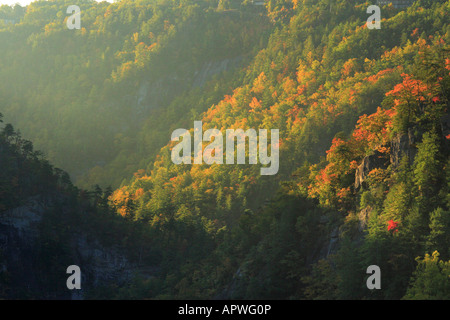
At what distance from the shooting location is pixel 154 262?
8756 centimetres

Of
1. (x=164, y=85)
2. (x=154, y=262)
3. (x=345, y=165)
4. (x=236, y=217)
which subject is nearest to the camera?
(x=345, y=165)

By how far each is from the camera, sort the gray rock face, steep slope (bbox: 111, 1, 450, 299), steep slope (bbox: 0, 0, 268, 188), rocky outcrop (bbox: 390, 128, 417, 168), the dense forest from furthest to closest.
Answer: steep slope (bbox: 0, 0, 268, 188) → the gray rock face → rocky outcrop (bbox: 390, 128, 417, 168) → the dense forest → steep slope (bbox: 111, 1, 450, 299)

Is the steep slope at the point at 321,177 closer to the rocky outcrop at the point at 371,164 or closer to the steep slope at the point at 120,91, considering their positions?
the rocky outcrop at the point at 371,164

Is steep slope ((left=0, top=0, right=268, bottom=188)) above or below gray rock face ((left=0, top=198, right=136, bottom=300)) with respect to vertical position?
above

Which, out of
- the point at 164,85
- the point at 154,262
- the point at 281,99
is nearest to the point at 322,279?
the point at 154,262

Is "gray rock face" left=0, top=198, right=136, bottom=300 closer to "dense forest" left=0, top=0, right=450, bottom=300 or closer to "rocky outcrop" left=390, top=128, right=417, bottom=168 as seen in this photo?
"dense forest" left=0, top=0, right=450, bottom=300

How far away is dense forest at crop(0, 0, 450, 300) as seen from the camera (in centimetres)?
5762

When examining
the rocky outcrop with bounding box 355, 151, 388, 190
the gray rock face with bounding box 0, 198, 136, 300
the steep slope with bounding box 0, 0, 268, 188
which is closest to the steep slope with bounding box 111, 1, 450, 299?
the rocky outcrop with bounding box 355, 151, 388, 190

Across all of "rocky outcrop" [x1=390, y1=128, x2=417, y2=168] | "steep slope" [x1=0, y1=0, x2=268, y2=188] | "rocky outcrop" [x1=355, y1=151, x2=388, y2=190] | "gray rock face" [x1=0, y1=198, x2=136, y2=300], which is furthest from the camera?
"steep slope" [x1=0, y1=0, x2=268, y2=188]

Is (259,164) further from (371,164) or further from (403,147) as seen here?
(403,147)

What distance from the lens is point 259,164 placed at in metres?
113

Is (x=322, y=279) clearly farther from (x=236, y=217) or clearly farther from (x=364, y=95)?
(x=364, y=95)

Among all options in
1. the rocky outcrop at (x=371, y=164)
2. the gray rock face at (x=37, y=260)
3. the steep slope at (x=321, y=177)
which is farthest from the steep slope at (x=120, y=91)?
the rocky outcrop at (x=371, y=164)
